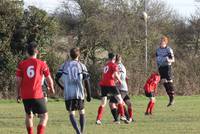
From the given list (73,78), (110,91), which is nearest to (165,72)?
(110,91)

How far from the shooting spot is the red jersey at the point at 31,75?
42.4 feet

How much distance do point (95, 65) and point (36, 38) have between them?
4.00 metres

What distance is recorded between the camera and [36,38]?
39000mm

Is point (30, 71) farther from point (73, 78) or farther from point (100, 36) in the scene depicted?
point (100, 36)

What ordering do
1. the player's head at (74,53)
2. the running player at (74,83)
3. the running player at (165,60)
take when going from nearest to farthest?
the player's head at (74,53)
the running player at (74,83)
the running player at (165,60)

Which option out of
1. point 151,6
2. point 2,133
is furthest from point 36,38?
point 2,133

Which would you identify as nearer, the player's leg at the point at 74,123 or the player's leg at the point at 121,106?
the player's leg at the point at 74,123

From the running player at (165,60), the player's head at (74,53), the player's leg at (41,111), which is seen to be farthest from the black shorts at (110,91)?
the player's leg at (41,111)

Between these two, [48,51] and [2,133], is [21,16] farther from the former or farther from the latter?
[2,133]

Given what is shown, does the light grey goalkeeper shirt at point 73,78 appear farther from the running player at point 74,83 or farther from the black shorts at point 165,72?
the black shorts at point 165,72

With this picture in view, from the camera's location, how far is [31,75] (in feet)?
42.4

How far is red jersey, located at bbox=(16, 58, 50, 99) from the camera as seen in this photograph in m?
12.9

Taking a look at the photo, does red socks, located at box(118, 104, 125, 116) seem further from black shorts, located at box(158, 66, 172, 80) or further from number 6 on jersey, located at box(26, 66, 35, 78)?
number 6 on jersey, located at box(26, 66, 35, 78)

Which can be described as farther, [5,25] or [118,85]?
[5,25]
